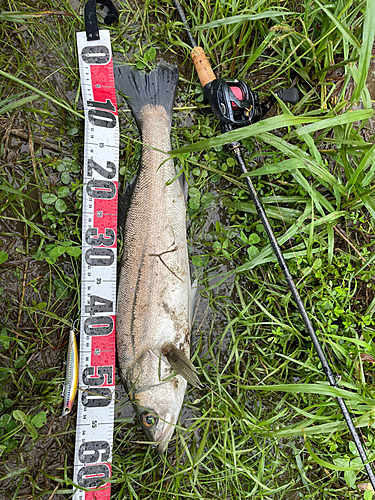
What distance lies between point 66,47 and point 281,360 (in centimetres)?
301

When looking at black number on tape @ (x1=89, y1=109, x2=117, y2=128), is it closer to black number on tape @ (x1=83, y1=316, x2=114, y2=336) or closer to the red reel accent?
the red reel accent

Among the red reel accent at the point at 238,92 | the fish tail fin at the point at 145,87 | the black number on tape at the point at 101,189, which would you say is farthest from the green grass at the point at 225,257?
the red reel accent at the point at 238,92

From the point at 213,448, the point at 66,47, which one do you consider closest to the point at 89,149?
the point at 66,47

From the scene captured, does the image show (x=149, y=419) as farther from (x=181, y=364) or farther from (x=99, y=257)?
(x=99, y=257)

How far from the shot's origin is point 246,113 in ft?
7.68

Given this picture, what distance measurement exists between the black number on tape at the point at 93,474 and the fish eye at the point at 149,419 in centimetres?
45

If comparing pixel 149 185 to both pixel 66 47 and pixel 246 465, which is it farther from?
pixel 246 465

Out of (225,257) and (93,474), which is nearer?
(93,474)

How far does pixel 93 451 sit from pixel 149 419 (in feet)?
1.62

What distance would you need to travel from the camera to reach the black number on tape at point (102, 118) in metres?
2.50

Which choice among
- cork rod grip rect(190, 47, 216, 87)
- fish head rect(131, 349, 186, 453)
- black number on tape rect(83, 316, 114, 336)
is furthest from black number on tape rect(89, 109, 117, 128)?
fish head rect(131, 349, 186, 453)

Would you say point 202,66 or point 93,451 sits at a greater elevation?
point 202,66

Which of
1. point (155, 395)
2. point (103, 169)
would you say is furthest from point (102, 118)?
point (155, 395)

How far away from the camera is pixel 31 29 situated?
255 centimetres
